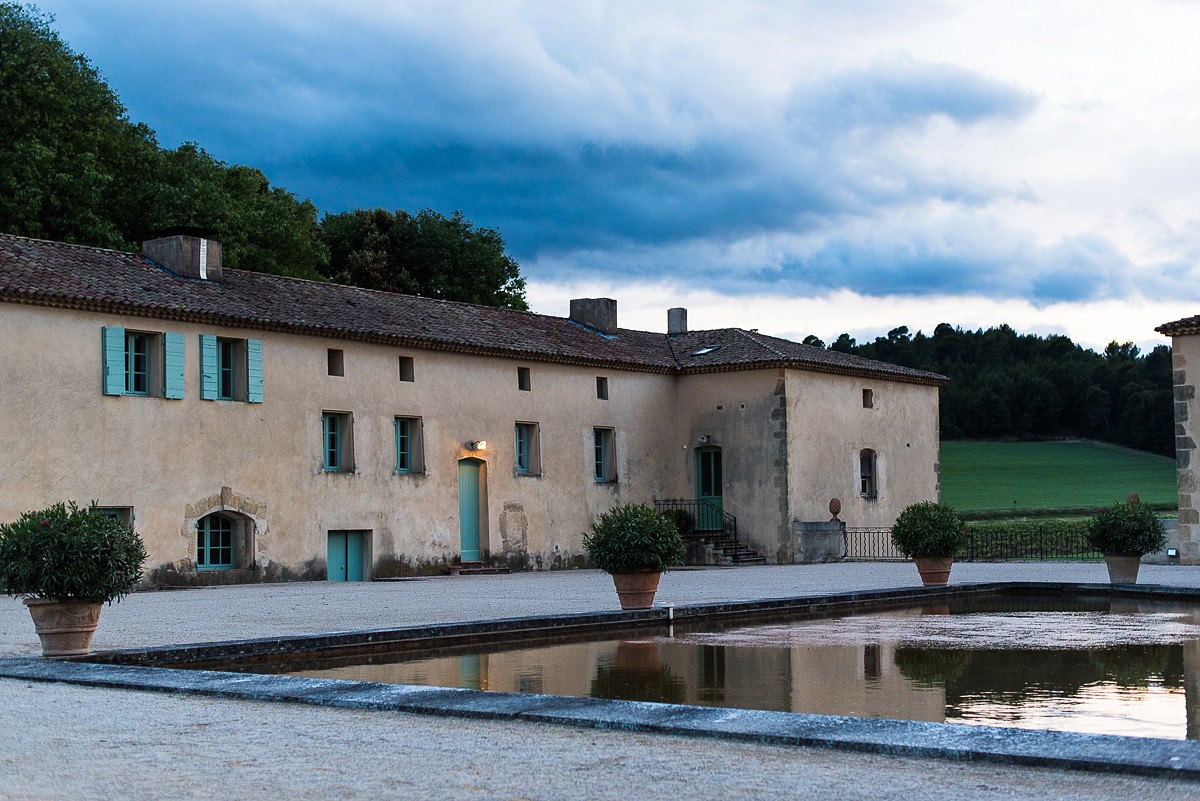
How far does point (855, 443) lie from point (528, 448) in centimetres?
815

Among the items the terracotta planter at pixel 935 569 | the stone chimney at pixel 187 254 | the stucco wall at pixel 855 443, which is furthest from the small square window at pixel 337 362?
the terracotta planter at pixel 935 569

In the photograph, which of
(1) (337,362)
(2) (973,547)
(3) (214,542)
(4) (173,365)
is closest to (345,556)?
(3) (214,542)

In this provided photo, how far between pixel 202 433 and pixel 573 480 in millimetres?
8990

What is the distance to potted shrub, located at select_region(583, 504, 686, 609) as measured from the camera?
14.5 m

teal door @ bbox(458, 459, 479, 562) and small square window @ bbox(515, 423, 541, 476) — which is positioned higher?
small square window @ bbox(515, 423, 541, 476)

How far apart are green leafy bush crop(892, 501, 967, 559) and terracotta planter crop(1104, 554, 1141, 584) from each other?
6.36ft

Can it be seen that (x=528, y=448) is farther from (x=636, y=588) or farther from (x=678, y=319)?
(x=636, y=588)

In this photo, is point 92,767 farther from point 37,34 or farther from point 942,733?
point 37,34

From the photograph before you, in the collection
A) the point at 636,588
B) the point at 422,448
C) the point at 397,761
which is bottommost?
the point at 397,761

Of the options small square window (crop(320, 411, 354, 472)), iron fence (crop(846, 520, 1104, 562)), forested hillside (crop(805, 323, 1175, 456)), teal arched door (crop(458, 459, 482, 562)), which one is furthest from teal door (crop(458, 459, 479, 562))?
forested hillside (crop(805, 323, 1175, 456))

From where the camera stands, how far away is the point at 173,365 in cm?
2288

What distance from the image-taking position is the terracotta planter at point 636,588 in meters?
14.6

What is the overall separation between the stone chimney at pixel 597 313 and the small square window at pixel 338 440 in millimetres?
9256

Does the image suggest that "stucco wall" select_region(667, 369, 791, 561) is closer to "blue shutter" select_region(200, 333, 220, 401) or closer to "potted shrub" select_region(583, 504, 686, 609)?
"blue shutter" select_region(200, 333, 220, 401)
